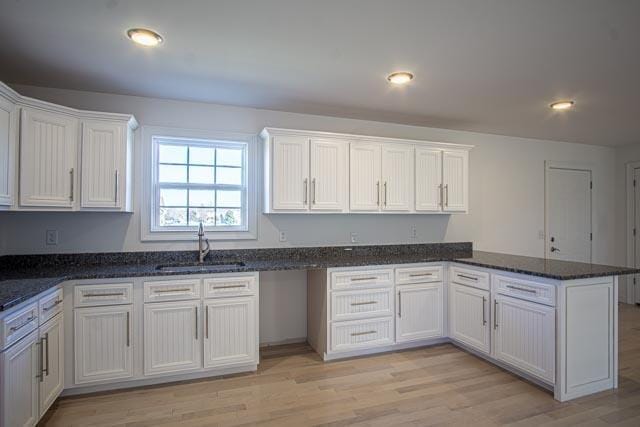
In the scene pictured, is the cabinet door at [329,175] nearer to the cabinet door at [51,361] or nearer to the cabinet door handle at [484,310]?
the cabinet door handle at [484,310]

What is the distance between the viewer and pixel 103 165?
2877 mm

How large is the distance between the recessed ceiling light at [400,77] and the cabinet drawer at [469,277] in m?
1.78

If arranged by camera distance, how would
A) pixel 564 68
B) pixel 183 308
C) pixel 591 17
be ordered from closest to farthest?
pixel 591 17 → pixel 564 68 → pixel 183 308

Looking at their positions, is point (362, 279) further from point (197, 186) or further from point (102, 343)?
point (102, 343)

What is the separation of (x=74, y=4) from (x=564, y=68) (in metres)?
3.07

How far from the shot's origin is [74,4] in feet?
6.02

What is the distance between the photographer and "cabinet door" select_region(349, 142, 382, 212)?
3592mm

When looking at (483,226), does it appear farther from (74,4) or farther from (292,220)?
(74,4)

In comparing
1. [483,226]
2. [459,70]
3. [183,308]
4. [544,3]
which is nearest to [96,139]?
[183,308]

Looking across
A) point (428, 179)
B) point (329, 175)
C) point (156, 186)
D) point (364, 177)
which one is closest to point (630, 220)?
point (428, 179)

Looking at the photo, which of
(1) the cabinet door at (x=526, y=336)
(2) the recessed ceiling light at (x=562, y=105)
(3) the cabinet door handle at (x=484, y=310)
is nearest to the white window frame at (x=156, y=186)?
(3) the cabinet door handle at (x=484, y=310)

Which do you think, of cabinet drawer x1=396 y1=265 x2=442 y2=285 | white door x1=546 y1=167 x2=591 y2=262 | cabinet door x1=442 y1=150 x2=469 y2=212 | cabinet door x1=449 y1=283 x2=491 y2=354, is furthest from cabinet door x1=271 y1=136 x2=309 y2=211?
white door x1=546 y1=167 x2=591 y2=262

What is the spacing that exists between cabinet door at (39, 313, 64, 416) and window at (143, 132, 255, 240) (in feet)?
3.47

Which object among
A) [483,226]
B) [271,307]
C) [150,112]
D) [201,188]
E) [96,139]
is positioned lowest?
[271,307]
